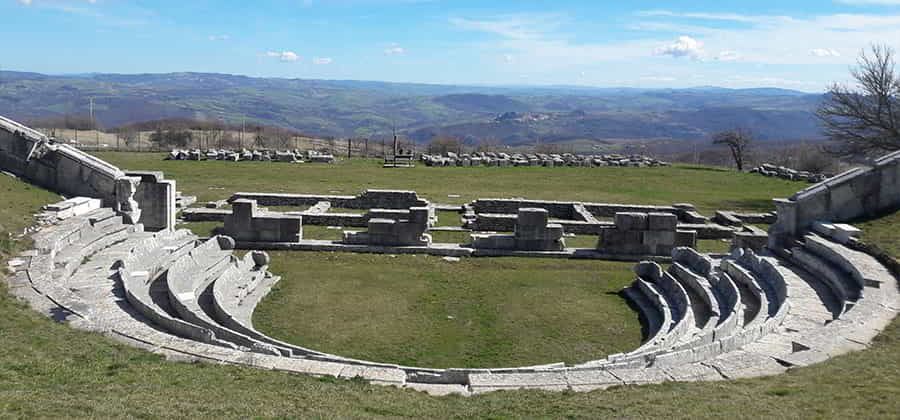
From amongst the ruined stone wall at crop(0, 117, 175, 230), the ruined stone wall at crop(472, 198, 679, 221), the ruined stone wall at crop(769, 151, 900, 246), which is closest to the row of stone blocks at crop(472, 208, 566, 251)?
the ruined stone wall at crop(769, 151, 900, 246)

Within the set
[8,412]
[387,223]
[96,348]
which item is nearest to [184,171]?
[387,223]

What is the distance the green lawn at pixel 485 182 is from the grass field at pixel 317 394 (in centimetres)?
2212

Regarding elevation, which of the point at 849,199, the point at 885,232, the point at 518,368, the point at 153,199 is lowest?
the point at 518,368

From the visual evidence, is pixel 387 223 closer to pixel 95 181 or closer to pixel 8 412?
pixel 95 181

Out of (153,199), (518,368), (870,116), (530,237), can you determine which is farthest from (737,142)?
(518,368)

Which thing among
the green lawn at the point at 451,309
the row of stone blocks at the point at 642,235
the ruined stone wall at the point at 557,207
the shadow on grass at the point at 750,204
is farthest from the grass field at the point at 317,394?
the shadow on grass at the point at 750,204

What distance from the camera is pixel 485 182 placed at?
40.3m

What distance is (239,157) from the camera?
5012 centimetres

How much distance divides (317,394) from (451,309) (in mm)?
7990

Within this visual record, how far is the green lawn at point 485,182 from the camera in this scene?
113 feet

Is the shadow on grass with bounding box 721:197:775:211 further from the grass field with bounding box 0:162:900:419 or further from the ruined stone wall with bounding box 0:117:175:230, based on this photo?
the ruined stone wall with bounding box 0:117:175:230

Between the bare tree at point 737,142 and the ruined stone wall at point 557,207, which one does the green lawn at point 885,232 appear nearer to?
the ruined stone wall at point 557,207

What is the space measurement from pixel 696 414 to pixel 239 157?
46.1 meters

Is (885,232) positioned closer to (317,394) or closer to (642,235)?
(642,235)
